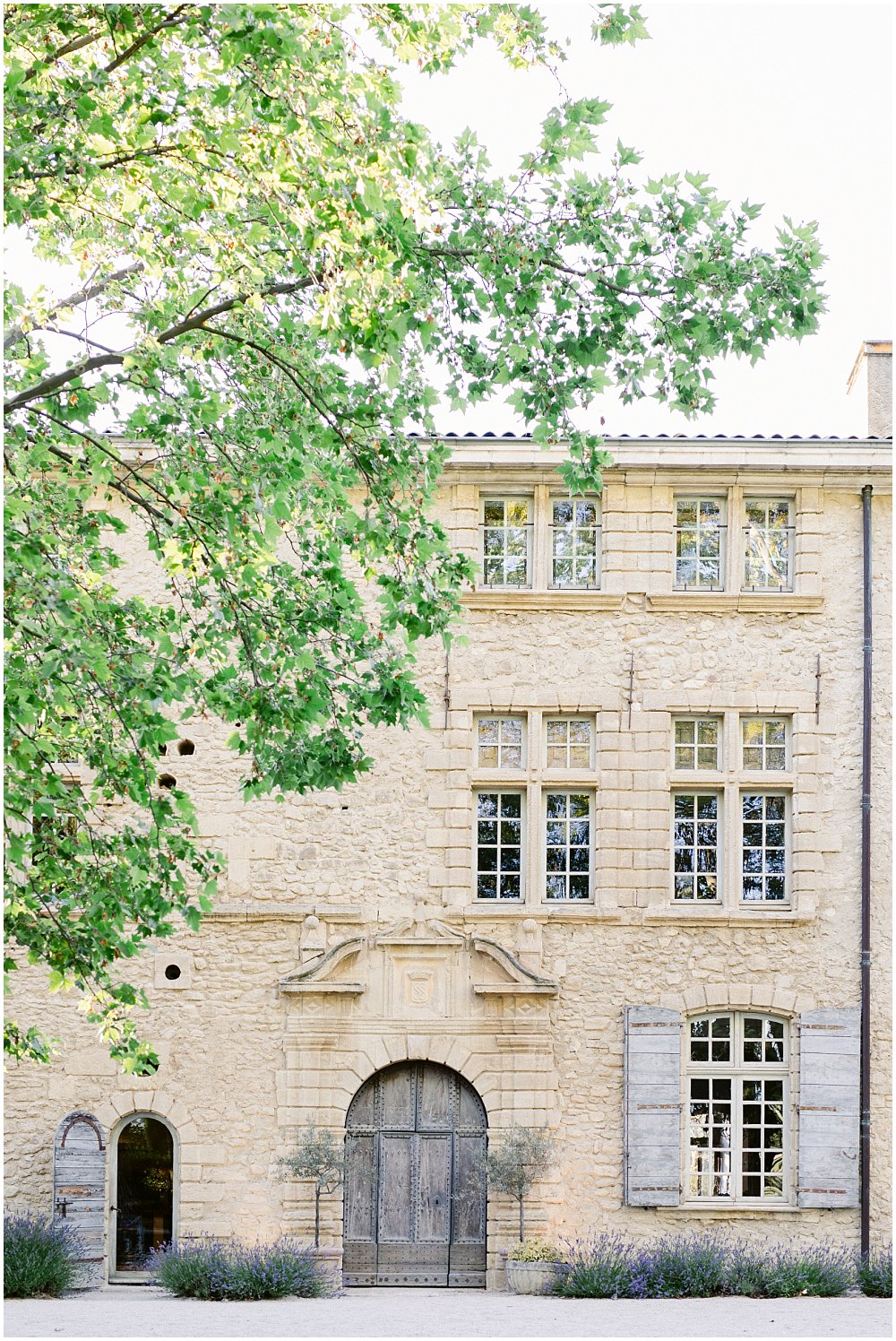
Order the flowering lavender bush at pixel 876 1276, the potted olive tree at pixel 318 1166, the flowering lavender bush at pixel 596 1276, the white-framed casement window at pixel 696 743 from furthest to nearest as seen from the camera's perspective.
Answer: the white-framed casement window at pixel 696 743 → the potted olive tree at pixel 318 1166 → the flowering lavender bush at pixel 876 1276 → the flowering lavender bush at pixel 596 1276

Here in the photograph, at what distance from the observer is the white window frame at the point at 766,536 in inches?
540

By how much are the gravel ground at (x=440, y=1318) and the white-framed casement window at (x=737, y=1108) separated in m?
1.47

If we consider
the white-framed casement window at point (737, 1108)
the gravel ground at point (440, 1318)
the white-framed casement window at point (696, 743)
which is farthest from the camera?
the white-framed casement window at point (696, 743)

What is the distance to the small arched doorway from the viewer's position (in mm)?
12750

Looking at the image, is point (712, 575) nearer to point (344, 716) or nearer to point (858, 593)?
point (858, 593)

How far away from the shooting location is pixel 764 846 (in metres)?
13.4

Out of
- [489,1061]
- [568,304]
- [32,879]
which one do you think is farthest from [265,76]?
[489,1061]

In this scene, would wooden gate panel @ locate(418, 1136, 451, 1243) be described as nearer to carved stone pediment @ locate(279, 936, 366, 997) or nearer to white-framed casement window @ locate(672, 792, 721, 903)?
carved stone pediment @ locate(279, 936, 366, 997)

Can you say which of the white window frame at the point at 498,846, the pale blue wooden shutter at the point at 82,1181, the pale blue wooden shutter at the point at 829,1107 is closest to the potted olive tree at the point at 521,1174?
the white window frame at the point at 498,846

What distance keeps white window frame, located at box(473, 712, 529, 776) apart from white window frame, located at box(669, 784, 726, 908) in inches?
52.1

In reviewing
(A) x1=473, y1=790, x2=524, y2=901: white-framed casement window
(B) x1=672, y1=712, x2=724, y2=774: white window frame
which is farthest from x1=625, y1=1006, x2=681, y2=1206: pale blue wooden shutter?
(B) x1=672, y1=712, x2=724, y2=774: white window frame

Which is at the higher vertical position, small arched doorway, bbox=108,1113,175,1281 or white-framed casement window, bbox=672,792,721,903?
white-framed casement window, bbox=672,792,721,903

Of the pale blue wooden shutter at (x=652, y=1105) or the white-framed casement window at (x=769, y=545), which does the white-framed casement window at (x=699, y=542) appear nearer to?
the white-framed casement window at (x=769, y=545)

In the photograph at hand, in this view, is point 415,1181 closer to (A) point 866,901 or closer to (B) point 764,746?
(A) point 866,901
